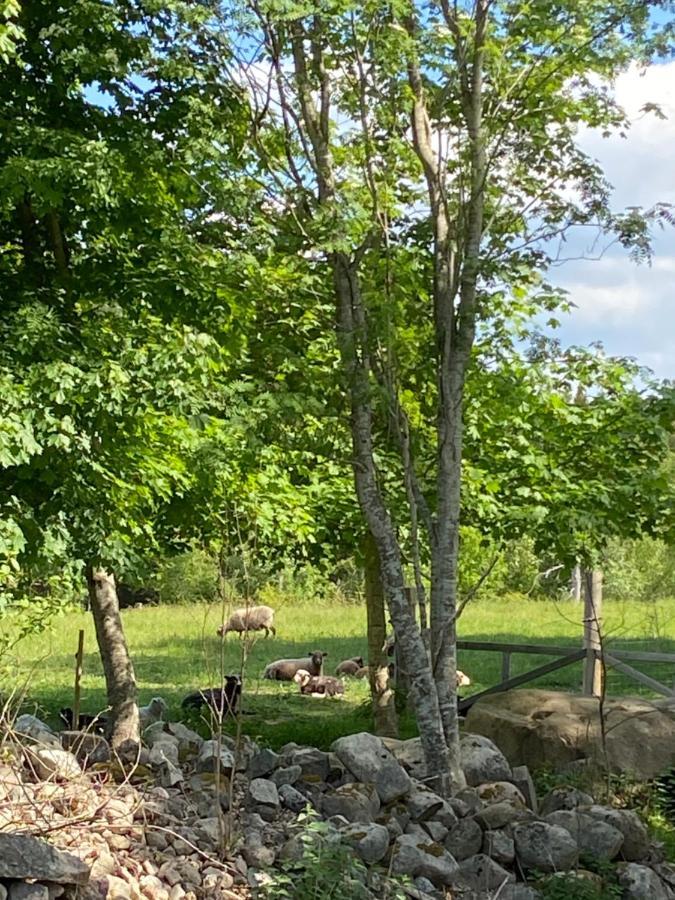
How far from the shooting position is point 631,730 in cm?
1041

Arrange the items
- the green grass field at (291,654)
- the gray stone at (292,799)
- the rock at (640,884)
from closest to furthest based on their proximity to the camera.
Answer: the rock at (640,884)
the gray stone at (292,799)
the green grass field at (291,654)

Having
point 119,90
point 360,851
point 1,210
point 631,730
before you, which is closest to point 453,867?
point 360,851

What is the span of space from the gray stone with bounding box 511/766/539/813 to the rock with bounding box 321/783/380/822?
146cm

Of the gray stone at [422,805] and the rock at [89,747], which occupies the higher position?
the rock at [89,747]

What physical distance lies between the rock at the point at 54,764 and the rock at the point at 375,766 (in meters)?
1.89

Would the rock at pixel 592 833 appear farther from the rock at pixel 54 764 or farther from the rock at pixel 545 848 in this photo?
the rock at pixel 54 764

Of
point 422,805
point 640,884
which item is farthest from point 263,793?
point 640,884

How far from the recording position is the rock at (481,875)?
686cm

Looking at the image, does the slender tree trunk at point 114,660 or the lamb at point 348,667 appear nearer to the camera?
the slender tree trunk at point 114,660

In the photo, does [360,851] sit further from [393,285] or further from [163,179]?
[163,179]

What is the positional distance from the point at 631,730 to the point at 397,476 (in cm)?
327

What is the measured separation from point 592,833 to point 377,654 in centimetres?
588

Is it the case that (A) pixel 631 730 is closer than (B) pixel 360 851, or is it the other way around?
(B) pixel 360 851

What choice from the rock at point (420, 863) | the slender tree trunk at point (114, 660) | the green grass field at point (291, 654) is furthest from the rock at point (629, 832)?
the slender tree trunk at point (114, 660)
